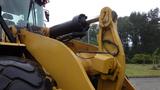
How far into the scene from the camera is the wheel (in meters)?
5.36

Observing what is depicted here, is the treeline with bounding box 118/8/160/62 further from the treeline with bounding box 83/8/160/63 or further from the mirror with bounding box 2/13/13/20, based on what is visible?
the mirror with bounding box 2/13/13/20

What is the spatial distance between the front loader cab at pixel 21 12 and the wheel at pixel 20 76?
1632 mm

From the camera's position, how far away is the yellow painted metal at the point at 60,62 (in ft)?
19.5

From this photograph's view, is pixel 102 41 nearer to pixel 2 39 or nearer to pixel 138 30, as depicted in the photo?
pixel 2 39

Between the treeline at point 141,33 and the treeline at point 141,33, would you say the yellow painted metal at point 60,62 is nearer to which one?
the treeline at point 141,33

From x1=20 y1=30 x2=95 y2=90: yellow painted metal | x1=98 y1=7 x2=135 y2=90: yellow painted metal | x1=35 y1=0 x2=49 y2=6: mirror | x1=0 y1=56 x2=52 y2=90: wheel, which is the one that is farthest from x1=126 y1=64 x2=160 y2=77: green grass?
x1=0 y1=56 x2=52 y2=90: wheel

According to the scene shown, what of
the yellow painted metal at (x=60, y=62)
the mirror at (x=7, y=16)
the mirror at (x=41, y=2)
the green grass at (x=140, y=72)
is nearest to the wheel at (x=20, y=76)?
the yellow painted metal at (x=60, y=62)

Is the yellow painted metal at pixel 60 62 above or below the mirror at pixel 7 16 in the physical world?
below

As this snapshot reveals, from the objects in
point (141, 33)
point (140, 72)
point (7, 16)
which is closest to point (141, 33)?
point (141, 33)

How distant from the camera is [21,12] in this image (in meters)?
7.50

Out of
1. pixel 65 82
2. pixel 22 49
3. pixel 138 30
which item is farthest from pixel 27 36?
pixel 138 30

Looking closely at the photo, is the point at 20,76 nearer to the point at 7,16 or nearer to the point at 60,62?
the point at 60,62

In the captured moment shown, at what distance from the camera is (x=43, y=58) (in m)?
6.33

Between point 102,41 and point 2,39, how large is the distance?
4.53 ft
